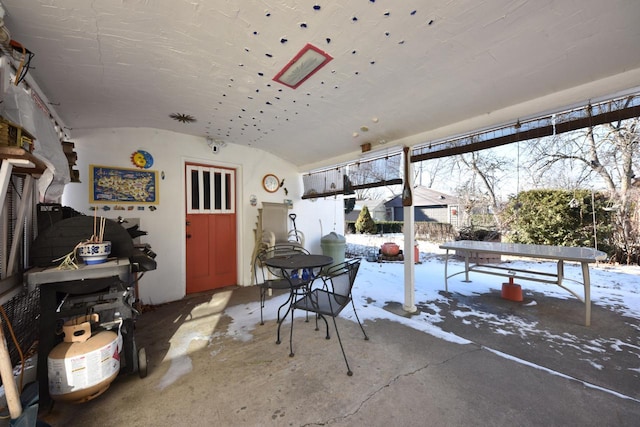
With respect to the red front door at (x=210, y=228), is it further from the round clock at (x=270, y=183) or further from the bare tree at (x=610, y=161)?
the bare tree at (x=610, y=161)

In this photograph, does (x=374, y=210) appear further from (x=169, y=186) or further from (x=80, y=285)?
(x=80, y=285)

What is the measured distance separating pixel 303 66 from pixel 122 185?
313 centimetres

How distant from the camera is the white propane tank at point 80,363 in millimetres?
1531

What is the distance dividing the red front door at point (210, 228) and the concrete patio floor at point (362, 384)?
1.49 meters

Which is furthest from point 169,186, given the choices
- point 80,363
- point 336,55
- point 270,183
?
point 336,55

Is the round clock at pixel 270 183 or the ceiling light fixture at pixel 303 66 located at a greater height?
the ceiling light fixture at pixel 303 66

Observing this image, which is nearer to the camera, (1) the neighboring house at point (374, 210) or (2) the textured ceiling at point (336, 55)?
(2) the textured ceiling at point (336, 55)

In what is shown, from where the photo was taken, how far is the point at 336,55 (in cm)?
194

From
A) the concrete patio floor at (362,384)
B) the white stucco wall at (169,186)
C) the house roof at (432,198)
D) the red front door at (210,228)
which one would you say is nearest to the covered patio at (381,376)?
the concrete patio floor at (362,384)

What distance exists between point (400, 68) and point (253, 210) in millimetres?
3472

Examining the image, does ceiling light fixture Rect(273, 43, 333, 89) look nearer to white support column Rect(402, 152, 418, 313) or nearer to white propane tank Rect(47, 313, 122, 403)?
white support column Rect(402, 152, 418, 313)

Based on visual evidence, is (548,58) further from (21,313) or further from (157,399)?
(21,313)

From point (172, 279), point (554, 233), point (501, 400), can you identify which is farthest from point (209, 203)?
point (554, 233)

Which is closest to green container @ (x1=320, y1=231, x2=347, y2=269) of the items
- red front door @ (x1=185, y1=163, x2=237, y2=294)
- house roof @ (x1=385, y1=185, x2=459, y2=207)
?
red front door @ (x1=185, y1=163, x2=237, y2=294)
